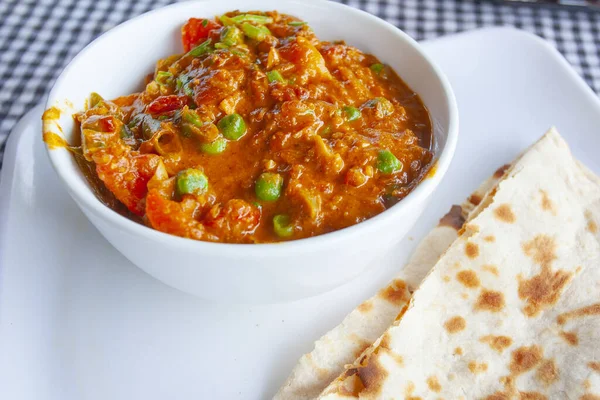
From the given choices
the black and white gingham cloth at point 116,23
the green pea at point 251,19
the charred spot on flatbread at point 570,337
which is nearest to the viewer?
the charred spot on flatbread at point 570,337

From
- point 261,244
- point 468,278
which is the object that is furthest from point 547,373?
point 261,244

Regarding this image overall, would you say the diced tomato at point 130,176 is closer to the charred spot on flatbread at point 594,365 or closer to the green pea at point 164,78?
the green pea at point 164,78

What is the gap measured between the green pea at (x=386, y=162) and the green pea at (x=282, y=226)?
552 millimetres

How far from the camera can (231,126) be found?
10.1ft

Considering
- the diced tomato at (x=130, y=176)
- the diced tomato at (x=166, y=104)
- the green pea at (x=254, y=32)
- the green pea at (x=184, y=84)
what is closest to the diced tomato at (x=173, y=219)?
the diced tomato at (x=130, y=176)

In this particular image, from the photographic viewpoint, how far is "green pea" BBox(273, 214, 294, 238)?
2822 millimetres

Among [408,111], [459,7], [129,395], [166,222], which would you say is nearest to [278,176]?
[166,222]

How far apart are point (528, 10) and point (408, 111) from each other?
3.87 m

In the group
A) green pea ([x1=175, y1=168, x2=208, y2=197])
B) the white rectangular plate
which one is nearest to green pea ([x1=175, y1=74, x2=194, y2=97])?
green pea ([x1=175, y1=168, x2=208, y2=197])

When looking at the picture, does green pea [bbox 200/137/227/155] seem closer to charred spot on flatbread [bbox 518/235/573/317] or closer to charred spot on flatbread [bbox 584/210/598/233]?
charred spot on flatbread [bbox 518/235/573/317]

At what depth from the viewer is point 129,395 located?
301 cm

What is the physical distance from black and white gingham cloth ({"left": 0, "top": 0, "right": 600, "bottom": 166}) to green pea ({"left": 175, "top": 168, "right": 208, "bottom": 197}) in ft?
9.96

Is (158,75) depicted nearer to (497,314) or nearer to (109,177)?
(109,177)

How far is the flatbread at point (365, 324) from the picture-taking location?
3.03 metres
